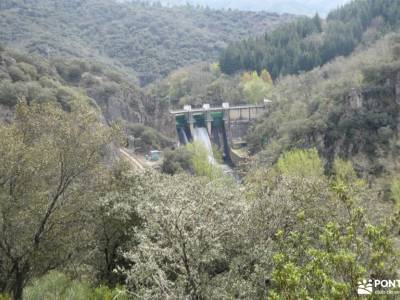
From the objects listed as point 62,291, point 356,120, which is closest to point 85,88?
point 356,120

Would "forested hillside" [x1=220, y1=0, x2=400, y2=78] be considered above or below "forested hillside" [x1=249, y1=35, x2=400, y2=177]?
above

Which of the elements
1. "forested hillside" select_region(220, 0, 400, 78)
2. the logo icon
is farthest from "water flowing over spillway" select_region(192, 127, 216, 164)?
the logo icon

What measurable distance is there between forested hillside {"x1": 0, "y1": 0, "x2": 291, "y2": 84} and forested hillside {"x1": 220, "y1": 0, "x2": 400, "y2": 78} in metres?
25.5

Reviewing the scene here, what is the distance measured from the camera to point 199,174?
41750 millimetres

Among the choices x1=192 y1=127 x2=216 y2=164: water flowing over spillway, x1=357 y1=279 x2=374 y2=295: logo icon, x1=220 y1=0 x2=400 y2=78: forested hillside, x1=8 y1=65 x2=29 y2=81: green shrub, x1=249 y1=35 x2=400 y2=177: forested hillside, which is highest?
x1=220 y1=0 x2=400 y2=78: forested hillside

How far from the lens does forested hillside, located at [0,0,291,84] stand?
9356 centimetres

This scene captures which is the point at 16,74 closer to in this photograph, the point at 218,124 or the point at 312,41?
the point at 218,124

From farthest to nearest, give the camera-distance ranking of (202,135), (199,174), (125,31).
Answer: (125,31), (202,135), (199,174)

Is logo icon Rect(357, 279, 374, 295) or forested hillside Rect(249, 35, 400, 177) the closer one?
logo icon Rect(357, 279, 374, 295)

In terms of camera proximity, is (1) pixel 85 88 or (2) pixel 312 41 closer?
(1) pixel 85 88

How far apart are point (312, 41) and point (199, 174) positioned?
190 ft

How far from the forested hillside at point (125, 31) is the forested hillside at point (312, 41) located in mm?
25509

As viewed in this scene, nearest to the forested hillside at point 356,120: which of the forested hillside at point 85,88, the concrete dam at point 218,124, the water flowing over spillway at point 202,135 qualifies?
the water flowing over spillway at point 202,135

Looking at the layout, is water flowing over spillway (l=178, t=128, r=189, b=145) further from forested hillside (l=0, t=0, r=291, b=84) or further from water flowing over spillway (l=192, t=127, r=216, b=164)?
forested hillside (l=0, t=0, r=291, b=84)
